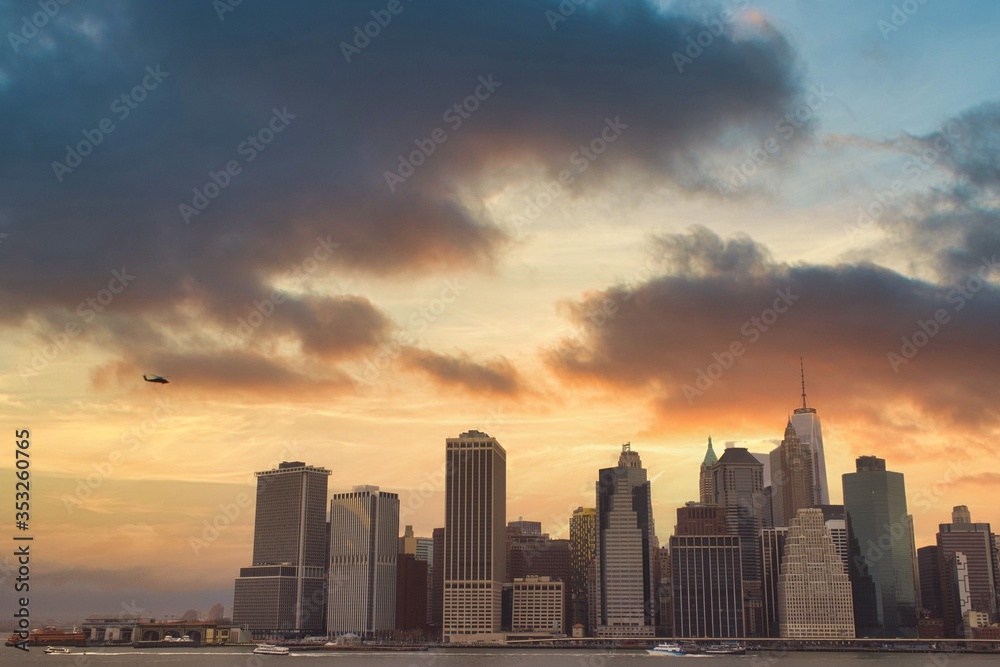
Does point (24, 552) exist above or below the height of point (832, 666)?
above

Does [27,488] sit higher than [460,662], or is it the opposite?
[27,488]

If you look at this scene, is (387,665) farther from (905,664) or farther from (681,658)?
(905,664)

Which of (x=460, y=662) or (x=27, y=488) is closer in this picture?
(x=27, y=488)

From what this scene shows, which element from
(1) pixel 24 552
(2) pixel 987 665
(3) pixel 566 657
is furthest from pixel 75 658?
(2) pixel 987 665

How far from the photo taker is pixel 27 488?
58781 mm

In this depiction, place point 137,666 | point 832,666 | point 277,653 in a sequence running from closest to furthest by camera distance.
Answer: point 137,666
point 832,666
point 277,653

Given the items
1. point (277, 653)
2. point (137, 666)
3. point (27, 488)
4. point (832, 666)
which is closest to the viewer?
point (27, 488)

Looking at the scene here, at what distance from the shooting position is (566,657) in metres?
200

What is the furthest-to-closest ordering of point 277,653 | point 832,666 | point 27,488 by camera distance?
point 277,653
point 832,666
point 27,488

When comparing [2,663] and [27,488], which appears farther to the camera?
[2,663]

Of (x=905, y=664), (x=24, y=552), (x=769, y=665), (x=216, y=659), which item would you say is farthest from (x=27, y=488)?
(x=905, y=664)

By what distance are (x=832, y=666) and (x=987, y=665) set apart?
28.0 meters

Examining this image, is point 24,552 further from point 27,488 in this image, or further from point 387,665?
point 387,665

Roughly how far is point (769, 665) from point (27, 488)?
14351cm
